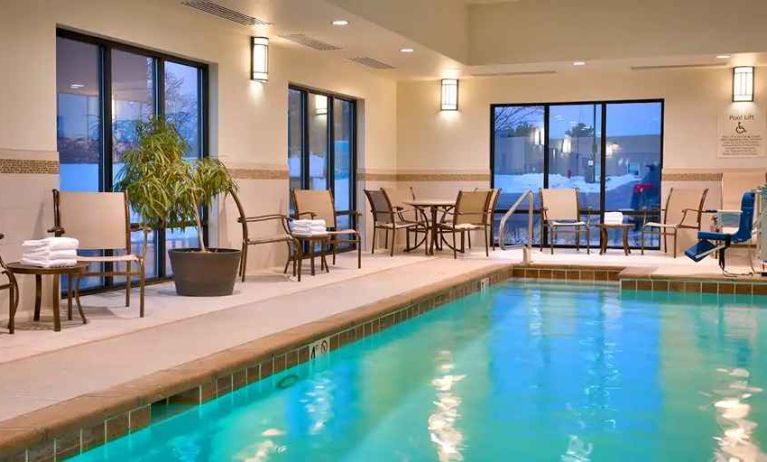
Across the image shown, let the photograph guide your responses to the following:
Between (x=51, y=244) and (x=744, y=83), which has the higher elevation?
(x=744, y=83)

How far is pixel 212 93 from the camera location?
9164mm

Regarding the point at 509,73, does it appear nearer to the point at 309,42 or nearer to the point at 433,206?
the point at 433,206

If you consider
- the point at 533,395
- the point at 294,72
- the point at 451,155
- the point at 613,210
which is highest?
the point at 294,72

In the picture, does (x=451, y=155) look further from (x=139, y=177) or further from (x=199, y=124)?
(x=139, y=177)

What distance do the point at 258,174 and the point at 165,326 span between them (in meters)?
4.16

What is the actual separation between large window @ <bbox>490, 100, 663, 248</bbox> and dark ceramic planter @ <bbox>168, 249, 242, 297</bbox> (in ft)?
22.4

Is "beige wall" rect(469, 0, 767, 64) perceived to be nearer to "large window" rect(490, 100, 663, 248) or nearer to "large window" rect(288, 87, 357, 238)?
"large window" rect(490, 100, 663, 248)

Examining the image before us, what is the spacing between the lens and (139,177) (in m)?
7.35

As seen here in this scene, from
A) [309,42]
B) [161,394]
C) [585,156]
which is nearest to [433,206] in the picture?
[309,42]

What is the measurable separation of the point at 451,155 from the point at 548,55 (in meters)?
2.59

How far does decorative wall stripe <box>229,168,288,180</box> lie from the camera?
948 centimetres

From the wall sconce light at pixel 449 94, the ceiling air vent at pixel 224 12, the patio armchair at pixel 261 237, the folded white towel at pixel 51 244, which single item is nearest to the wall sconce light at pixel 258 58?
the ceiling air vent at pixel 224 12

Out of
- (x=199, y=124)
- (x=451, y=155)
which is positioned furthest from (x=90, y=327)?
(x=451, y=155)

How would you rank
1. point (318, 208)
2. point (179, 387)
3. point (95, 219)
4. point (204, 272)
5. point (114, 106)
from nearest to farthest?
1. point (179, 387)
2. point (95, 219)
3. point (204, 272)
4. point (114, 106)
5. point (318, 208)
